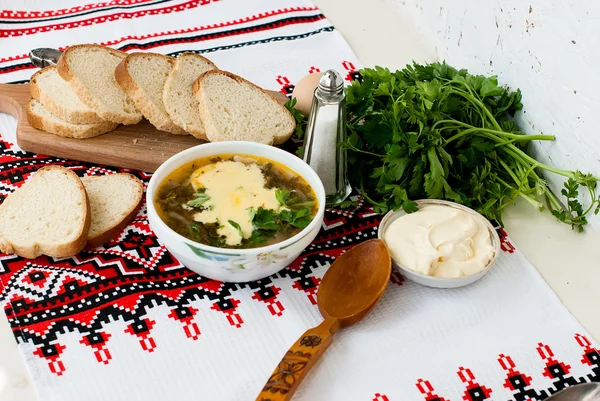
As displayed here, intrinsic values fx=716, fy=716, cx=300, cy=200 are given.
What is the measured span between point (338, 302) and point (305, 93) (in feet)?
2.46

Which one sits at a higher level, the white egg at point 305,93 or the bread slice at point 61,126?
the bread slice at point 61,126

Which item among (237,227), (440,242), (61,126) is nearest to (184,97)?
(61,126)

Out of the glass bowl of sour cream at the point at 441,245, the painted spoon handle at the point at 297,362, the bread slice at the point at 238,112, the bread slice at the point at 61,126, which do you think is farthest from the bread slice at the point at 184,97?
the painted spoon handle at the point at 297,362

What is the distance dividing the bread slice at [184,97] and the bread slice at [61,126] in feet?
0.61

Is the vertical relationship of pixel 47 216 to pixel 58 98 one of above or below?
below

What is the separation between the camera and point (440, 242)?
5.23 ft

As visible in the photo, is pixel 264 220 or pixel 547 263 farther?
pixel 547 263

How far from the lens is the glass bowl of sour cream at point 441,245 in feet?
5.17

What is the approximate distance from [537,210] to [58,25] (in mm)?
1711

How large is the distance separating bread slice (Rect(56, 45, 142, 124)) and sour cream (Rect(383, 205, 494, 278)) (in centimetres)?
80

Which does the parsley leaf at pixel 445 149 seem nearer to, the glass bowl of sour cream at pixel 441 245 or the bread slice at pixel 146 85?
the glass bowl of sour cream at pixel 441 245

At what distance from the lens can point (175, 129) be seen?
76.9 inches

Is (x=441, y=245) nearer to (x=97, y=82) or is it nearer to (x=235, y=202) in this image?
(x=235, y=202)

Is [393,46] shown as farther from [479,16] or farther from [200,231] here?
[200,231]
